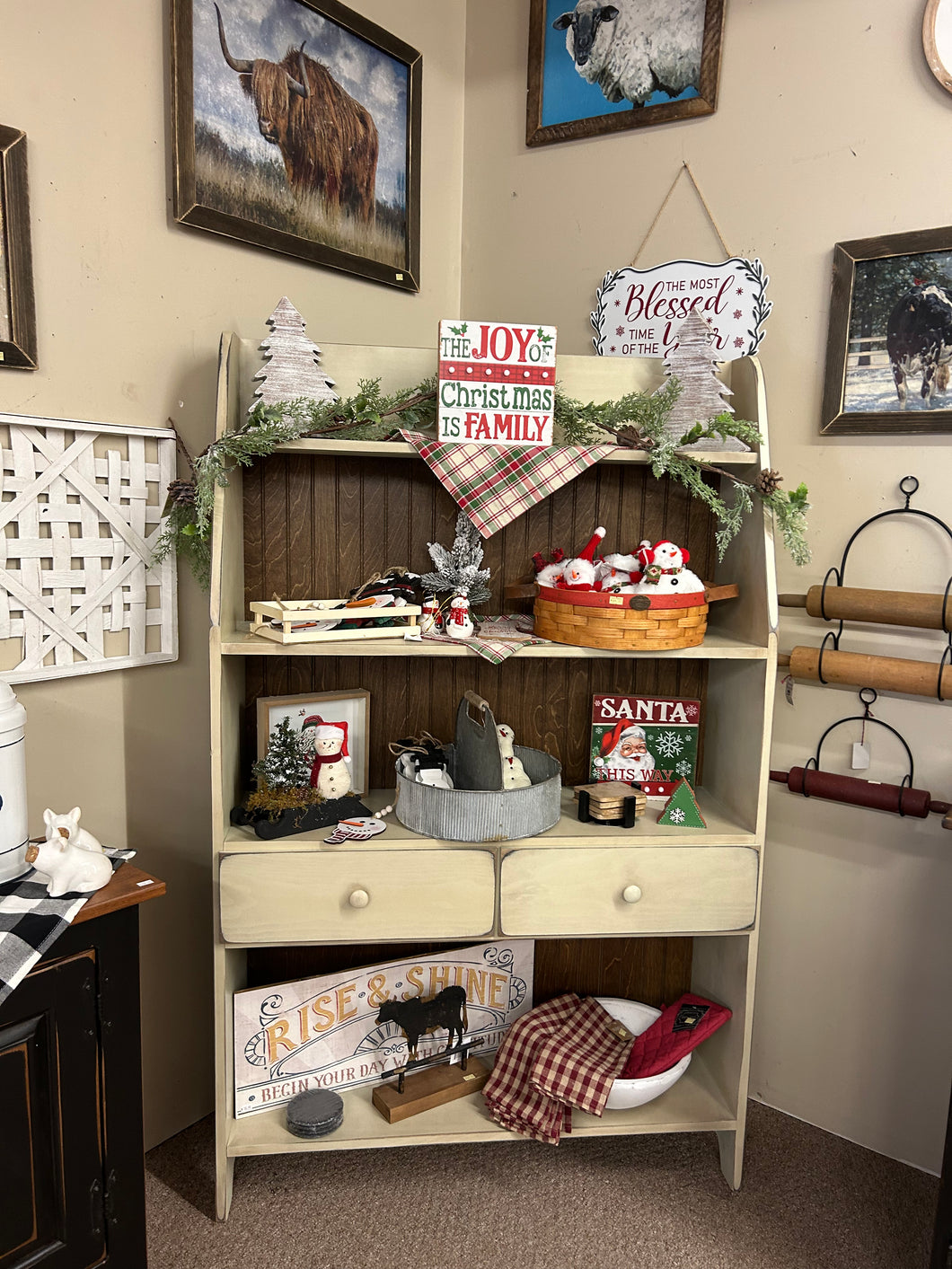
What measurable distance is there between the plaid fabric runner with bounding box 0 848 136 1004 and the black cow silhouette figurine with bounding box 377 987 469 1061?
77cm

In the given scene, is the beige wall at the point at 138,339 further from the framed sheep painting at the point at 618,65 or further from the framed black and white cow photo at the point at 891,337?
the framed black and white cow photo at the point at 891,337

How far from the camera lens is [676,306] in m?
2.10

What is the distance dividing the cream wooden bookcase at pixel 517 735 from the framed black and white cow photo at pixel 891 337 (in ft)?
0.94

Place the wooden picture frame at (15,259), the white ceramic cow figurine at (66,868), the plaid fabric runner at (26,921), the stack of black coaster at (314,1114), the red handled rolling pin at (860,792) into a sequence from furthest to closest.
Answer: the red handled rolling pin at (860,792) → the stack of black coaster at (314,1114) → the wooden picture frame at (15,259) → the white ceramic cow figurine at (66,868) → the plaid fabric runner at (26,921)

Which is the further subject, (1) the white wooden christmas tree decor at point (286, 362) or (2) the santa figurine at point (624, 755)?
(2) the santa figurine at point (624, 755)

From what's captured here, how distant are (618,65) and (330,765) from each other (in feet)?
5.92

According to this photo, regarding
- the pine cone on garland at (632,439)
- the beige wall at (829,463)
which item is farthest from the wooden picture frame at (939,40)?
the pine cone on garland at (632,439)

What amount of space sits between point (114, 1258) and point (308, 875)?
66 centimetres

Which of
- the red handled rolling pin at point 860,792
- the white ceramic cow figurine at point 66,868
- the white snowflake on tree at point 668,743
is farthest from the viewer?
the white snowflake on tree at point 668,743

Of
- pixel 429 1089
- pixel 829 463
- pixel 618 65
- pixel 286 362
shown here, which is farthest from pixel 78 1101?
pixel 618 65

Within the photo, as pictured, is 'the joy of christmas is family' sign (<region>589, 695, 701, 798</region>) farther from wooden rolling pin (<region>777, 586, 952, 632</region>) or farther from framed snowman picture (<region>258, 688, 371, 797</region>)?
framed snowman picture (<region>258, 688, 371, 797</region>)

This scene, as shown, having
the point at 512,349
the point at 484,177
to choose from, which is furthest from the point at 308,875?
the point at 484,177

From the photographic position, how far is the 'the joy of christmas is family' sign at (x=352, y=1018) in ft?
5.89

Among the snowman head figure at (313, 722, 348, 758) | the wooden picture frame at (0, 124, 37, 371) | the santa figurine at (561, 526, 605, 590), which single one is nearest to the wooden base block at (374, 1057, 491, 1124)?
the snowman head figure at (313, 722, 348, 758)
